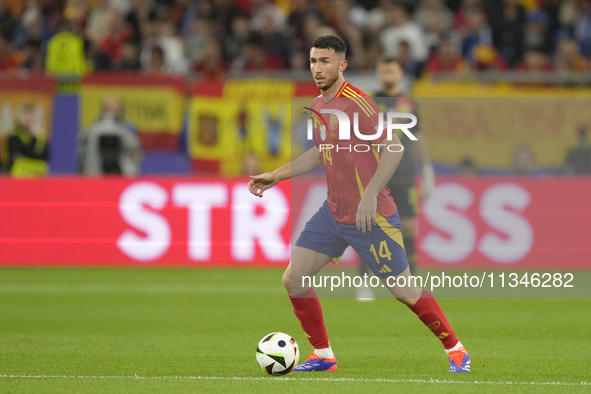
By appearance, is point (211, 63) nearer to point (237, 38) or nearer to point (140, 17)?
point (237, 38)

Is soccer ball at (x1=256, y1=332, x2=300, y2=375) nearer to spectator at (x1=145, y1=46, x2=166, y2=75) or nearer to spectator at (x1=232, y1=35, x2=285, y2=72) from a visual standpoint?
spectator at (x1=145, y1=46, x2=166, y2=75)

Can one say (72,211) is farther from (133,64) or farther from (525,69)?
(525,69)

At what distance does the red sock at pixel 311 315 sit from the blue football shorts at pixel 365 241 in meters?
0.33

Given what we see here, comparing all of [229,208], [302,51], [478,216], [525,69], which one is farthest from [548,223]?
[302,51]

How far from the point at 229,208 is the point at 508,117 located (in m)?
3.94

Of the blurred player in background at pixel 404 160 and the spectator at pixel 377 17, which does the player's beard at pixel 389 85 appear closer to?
the blurred player in background at pixel 404 160

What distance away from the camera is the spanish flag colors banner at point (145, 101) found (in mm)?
13516

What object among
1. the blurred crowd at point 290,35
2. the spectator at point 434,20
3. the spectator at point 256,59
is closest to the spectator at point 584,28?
the blurred crowd at point 290,35

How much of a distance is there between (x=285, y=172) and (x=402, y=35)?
9572mm

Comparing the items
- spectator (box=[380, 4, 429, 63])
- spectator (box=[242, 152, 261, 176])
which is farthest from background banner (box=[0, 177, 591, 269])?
spectator (box=[380, 4, 429, 63])

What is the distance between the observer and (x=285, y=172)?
231 inches

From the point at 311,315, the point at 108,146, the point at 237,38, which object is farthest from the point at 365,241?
the point at 237,38

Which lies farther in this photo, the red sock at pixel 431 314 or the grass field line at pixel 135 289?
the grass field line at pixel 135 289

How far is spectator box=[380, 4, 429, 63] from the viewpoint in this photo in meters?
14.8
